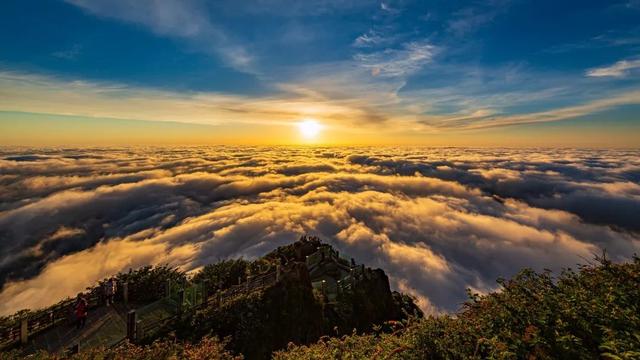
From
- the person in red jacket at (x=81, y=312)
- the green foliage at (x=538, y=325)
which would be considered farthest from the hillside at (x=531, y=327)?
the person in red jacket at (x=81, y=312)

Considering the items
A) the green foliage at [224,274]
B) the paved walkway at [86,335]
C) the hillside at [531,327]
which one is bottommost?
the green foliage at [224,274]

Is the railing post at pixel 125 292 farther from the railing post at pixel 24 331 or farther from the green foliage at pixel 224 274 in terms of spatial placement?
the railing post at pixel 24 331

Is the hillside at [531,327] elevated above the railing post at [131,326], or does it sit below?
above

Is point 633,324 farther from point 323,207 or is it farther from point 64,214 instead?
point 64,214

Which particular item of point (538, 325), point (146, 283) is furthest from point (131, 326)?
point (538, 325)

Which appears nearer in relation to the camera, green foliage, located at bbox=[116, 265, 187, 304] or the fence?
the fence

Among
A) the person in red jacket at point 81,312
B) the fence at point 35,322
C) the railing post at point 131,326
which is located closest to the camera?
the railing post at point 131,326

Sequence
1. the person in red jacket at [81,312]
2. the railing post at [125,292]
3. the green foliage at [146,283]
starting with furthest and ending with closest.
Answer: the green foliage at [146,283]
the railing post at [125,292]
the person in red jacket at [81,312]

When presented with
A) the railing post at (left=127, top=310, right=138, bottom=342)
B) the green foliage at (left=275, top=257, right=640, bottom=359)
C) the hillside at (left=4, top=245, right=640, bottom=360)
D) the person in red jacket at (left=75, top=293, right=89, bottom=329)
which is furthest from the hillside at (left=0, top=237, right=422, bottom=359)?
the green foliage at (left=275, top=257, right=640, bottom=359)

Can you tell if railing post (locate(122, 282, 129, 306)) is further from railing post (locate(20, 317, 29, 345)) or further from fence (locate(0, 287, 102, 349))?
railing post (locate(20, 317, 29, 345))

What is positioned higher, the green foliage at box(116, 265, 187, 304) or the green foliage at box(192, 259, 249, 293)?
the green foliage at box(116, 265, 187, 304)

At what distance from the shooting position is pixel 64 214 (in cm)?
10544

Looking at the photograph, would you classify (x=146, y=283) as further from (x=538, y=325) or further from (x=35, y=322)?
(x=538, y=325)

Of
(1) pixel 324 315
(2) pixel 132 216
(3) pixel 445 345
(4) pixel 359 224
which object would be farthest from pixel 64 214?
(3) pixel 445 345
